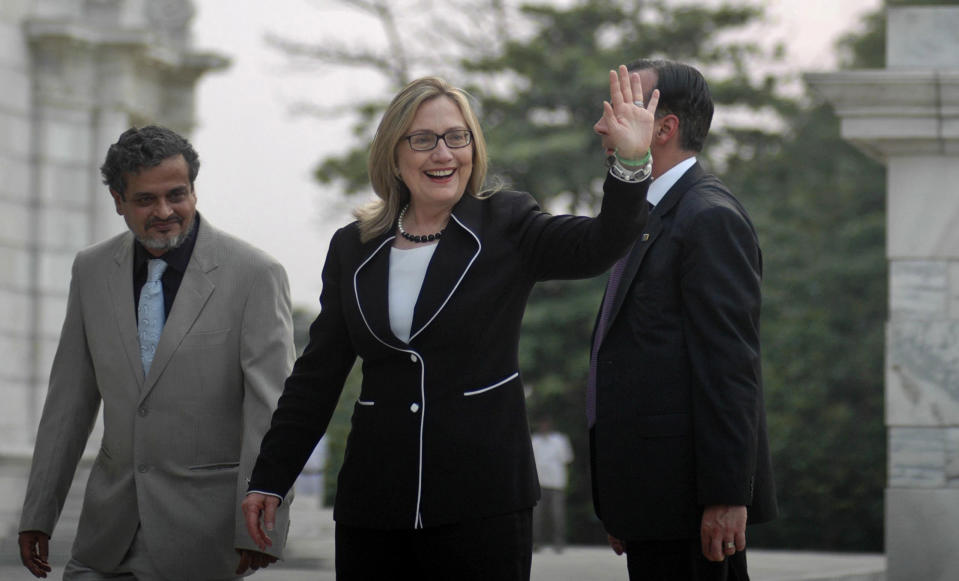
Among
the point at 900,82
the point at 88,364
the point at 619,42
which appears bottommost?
the point at 88,364

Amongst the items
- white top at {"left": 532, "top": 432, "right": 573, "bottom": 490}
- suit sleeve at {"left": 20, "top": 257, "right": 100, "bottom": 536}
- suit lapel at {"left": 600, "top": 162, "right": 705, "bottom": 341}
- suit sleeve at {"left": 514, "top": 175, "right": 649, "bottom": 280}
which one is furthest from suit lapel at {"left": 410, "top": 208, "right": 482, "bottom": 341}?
white top at {"left": 532, "top": 432, "right": 573, "bottom": 490}

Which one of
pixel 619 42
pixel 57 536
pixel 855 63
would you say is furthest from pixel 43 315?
pixel 855 63

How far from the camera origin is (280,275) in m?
4.54

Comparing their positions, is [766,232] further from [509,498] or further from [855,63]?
[509,498]

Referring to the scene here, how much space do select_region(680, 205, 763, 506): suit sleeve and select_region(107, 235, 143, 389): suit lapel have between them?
4.95ft

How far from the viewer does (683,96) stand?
4414 millimetres

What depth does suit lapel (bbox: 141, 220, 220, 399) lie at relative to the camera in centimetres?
436

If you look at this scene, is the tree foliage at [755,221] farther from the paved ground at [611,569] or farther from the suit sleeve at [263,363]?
the suit sleeve at [263,363]

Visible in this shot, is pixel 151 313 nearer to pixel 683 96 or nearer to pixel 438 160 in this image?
pixel 438 160

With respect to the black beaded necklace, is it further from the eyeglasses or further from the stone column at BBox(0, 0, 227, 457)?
the stone column at BBox(0, 0, 227, 457)

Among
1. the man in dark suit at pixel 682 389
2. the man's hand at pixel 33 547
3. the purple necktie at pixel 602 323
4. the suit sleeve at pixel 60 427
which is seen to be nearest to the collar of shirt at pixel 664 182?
the man in dark suit at pixel 682 389

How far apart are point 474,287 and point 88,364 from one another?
1.30 metres

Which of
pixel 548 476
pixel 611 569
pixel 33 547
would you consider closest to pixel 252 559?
pixel 33 547

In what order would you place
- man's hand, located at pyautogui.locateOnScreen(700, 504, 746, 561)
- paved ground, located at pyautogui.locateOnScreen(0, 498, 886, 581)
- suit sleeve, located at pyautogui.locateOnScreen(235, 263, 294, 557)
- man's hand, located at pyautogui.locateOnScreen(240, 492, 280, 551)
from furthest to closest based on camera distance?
1. paved ground, located at pyautogui.locateOnScreen(0, 498, 886, 581)
2. suit sleeve, located at pyautogui.locateOnScreen(235, 263, 294, 557)
3. man's hand, located at pyautogui.locateOnScreen(240, 492, 280, 551)
4. man's hand, located at pyautogui.locateOnScreen(700, 504, 746, 561)
